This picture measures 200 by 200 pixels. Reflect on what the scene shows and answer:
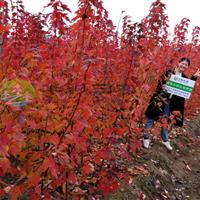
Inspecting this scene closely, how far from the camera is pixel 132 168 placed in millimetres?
5531

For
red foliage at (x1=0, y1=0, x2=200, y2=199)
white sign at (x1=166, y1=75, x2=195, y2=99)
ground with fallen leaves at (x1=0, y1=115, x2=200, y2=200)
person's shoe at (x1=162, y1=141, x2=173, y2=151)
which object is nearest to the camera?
red foliage at (x1=0, y1=0, x2=200, y2=199)

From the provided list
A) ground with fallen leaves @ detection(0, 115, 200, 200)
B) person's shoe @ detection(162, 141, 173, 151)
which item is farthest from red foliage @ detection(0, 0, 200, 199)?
person's shoe @ detection(162, 141, 173, 151)

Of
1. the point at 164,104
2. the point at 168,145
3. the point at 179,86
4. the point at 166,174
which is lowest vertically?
the point at 166,174

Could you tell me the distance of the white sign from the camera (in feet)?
20.6

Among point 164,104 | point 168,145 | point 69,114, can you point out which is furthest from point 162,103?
point 69,114

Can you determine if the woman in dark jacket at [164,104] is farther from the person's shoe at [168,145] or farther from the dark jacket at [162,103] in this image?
the person's shoe at [168,145]

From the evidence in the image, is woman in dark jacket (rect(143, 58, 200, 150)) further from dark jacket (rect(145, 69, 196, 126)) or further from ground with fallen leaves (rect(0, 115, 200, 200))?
ground with fallen leaves (rect(0, 115, 200, 200))

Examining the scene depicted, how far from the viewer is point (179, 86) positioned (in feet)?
20.8

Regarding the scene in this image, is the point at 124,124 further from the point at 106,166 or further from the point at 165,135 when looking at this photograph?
the point at 165,135

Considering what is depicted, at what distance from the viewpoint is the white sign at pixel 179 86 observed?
6293 millimetres

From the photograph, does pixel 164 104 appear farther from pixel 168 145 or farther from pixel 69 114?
pixel 69 114

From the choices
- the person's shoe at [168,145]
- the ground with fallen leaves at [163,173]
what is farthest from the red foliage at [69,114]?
the person's shoe at [168,145]

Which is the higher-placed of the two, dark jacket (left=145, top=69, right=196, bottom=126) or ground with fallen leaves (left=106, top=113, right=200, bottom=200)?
dark jacket (left=145, top=69, right=196, bottom=126)

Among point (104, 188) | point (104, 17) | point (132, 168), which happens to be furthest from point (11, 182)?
point (104, 17)
